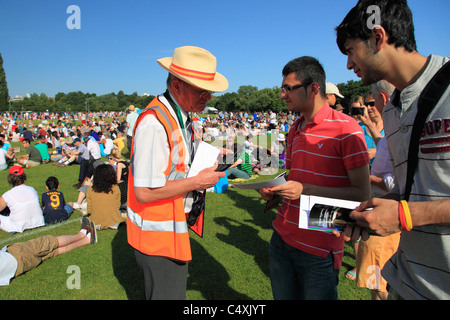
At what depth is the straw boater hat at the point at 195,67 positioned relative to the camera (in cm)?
210

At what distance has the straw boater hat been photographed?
2104 mm

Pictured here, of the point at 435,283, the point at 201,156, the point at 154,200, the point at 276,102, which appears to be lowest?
the point at 435,283

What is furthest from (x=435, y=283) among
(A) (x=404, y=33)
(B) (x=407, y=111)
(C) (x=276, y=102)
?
(C) (x=276, y=102)

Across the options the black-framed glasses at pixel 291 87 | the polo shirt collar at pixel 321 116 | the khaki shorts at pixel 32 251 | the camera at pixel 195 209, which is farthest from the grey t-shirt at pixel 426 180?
the khaki shorts at pixel 32 251

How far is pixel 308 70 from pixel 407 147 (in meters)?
1.18

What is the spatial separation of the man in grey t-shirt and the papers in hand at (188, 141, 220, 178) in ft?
3.80

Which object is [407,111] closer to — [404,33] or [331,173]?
[404,33]

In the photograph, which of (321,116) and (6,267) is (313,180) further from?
(6,267)

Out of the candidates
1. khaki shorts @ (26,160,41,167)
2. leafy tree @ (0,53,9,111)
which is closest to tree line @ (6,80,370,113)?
leafy tree @ (0,53,9,111)

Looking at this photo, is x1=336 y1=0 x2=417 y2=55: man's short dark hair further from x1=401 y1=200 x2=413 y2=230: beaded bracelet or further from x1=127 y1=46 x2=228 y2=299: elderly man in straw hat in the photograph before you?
x1=127 y1=46 x2=228 y2=299: elderly man in straw hat

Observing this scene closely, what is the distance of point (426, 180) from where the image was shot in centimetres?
115
